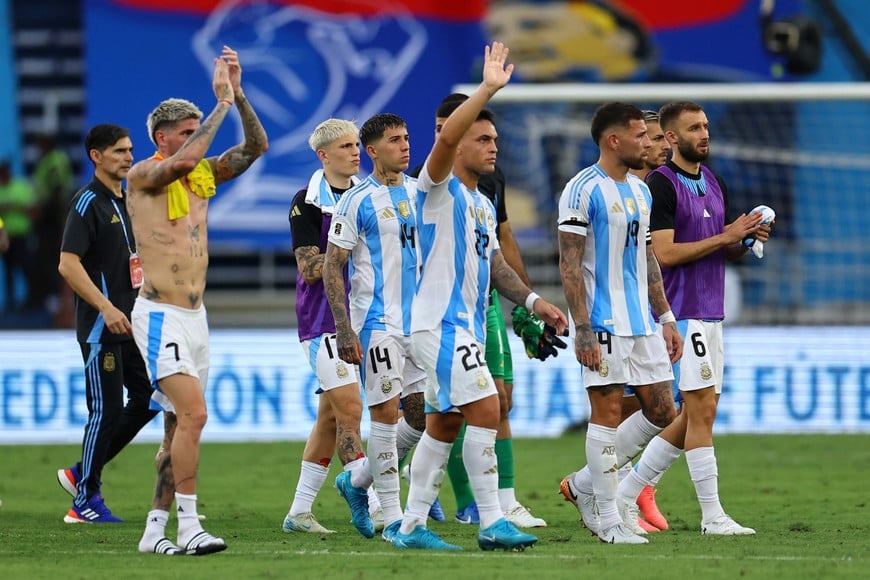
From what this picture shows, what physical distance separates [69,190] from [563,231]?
15.3 meters

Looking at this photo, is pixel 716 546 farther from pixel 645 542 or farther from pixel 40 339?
pixel 40 339

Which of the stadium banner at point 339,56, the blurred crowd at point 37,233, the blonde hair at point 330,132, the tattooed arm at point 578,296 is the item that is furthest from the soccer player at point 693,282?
the blurred crowd at point 37,233

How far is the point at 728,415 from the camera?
1698 centimetres

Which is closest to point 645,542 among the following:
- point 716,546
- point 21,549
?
point 716,546

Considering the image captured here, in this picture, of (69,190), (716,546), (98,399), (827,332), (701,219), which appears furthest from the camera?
(69,190)

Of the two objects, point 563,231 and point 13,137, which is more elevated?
point 13,137

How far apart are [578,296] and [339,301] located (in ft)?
4.37

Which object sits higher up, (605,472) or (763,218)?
(763,218)

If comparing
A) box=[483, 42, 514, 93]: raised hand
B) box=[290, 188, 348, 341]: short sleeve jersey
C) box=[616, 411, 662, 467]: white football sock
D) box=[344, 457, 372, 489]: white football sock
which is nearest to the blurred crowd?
box=[290, 188, 348, 341]: short sleeve jersey

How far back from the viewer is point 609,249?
884cm

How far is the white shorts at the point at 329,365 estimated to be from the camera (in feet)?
31.8

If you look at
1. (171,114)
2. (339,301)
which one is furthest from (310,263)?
(171,114)

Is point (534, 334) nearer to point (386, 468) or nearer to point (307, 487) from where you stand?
point (386, 468)

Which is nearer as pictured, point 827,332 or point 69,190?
point 827,332
